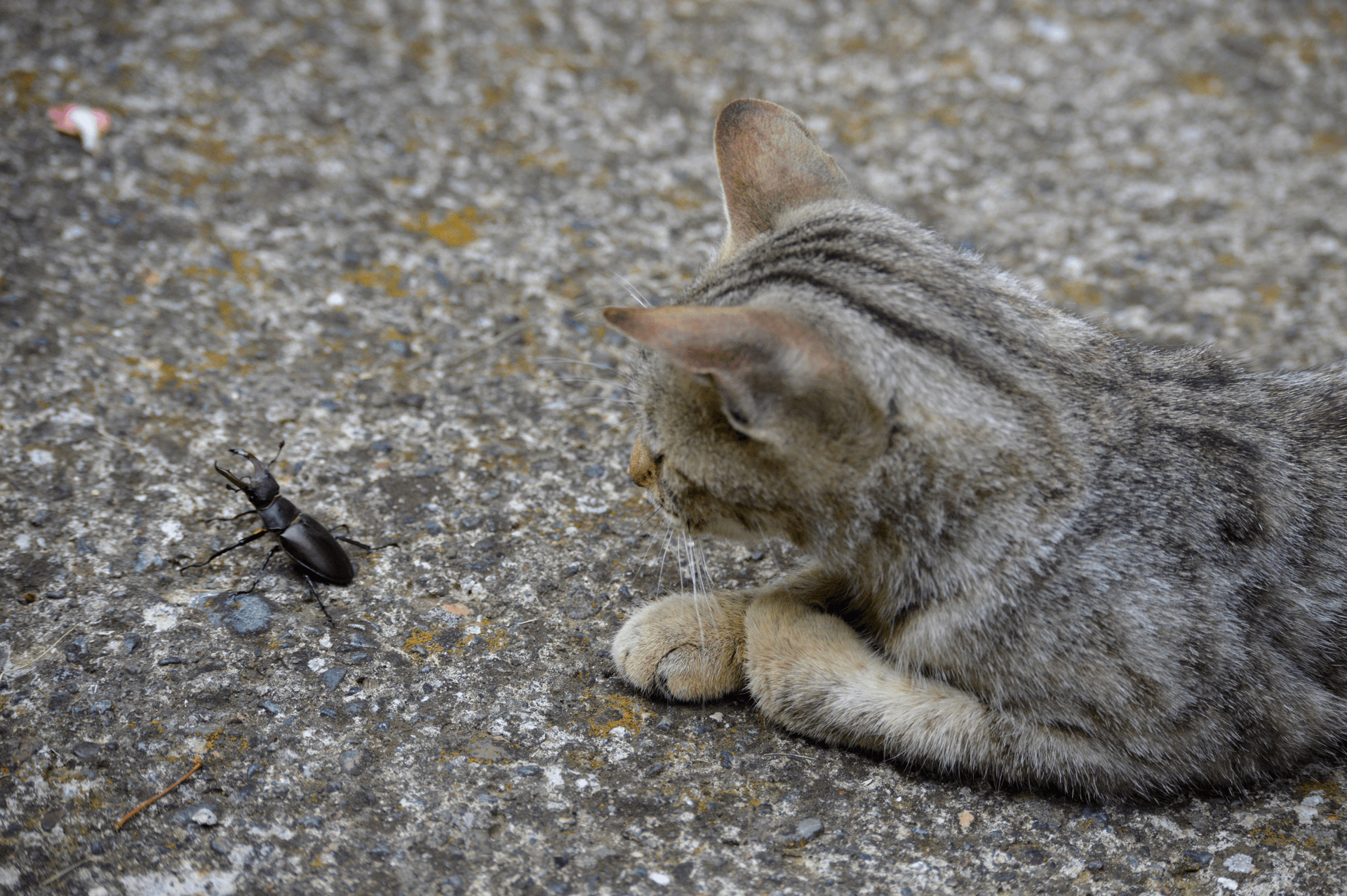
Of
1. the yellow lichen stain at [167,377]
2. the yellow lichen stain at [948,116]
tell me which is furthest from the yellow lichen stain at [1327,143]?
the yellow lichen stain at [167,377]

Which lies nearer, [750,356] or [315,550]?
[750,356]

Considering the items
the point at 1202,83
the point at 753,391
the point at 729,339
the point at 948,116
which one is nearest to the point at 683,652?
the point at 753,391

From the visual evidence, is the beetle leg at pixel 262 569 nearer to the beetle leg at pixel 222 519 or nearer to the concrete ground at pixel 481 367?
the concrete ground at pixel 481 367

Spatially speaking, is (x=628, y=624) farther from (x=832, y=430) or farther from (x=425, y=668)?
(x=832, y=430)

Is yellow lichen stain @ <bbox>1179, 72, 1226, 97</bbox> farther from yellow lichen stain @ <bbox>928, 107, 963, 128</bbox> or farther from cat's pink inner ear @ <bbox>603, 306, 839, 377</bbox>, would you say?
cat's pink inner ear @ <bbox>603, 306, 839, 377</bbox>

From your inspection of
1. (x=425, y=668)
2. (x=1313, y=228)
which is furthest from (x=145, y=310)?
(x=1313, y=228)

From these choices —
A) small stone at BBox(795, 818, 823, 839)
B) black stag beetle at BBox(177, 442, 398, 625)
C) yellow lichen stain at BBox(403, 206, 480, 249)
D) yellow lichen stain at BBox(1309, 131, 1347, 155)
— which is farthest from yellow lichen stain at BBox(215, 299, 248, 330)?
yellow lichen stain at BBox(1309, 131, 1347, 155)

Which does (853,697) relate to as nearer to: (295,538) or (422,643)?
(422,643)

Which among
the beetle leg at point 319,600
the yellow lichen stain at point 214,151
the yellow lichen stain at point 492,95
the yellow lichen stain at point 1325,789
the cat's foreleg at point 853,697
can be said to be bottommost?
the beetle leg at point 319,600
